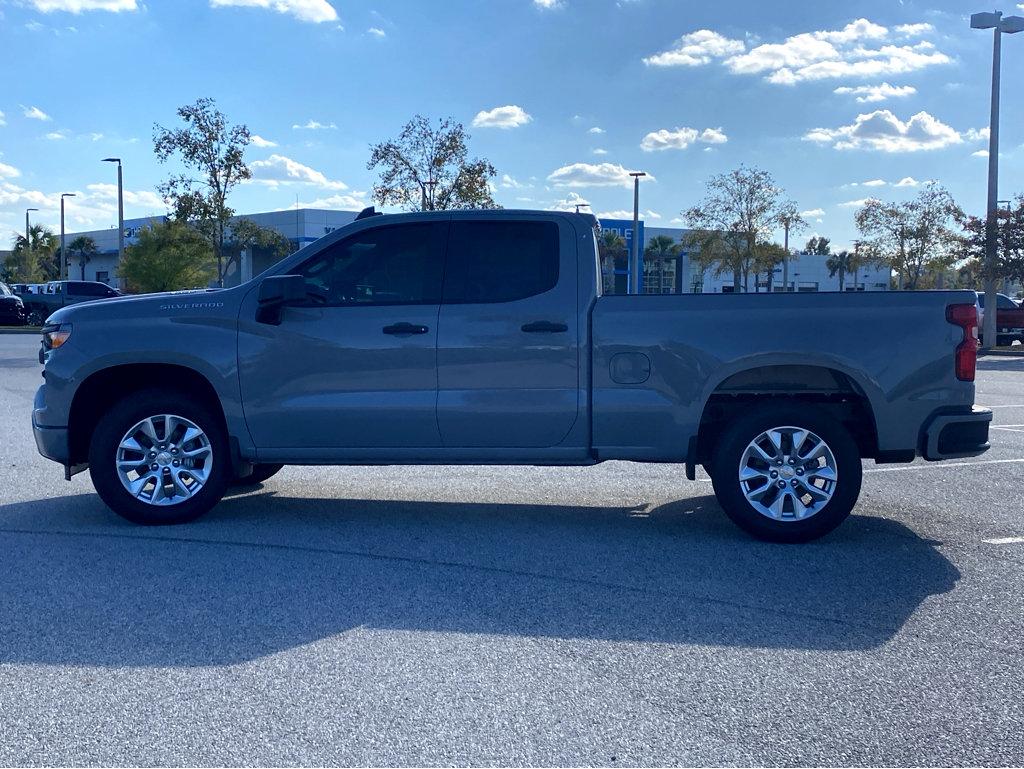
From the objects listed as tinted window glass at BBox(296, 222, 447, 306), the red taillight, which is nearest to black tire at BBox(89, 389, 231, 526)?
tinted window glass at BBox(296, 222, 447, 306)

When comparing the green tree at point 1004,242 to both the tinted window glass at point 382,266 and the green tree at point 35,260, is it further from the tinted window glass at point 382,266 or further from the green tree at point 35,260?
the green tree at point 35,260

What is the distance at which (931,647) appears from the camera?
449 centimetres

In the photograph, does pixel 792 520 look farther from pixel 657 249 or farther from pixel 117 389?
pixel 657 249

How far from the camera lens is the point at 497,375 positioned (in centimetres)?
660

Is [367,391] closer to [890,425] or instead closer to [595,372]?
[595,372]

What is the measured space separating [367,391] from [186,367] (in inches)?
48.7

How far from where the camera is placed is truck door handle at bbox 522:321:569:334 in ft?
21.5

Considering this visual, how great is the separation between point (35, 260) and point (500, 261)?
75.5 metres

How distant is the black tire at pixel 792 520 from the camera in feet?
20.8

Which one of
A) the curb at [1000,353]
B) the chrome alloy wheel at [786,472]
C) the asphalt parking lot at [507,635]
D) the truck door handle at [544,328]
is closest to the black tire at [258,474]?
the asphalt parking lot at [507,635]

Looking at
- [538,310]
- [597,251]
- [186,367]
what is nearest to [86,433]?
[186,367]

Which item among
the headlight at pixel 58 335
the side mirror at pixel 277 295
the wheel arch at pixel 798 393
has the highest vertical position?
the side mirror at pixel 277 295

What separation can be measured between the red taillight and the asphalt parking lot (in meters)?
1.09

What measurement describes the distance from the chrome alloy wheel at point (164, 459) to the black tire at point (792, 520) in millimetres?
3358
